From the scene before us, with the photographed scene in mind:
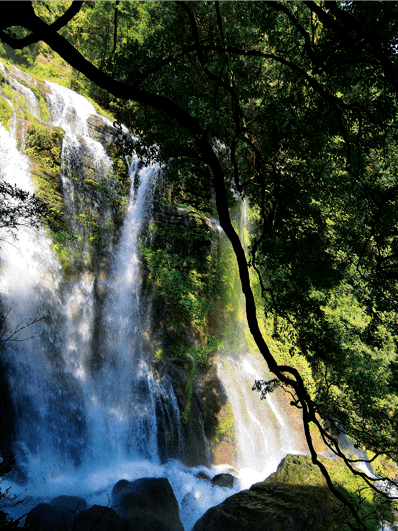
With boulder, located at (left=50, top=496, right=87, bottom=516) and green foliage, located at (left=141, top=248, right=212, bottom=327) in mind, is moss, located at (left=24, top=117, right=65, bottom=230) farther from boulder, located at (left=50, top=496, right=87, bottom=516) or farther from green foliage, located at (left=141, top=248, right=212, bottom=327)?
boulder, located at (left=50, top=496, right=87, bottom=516)

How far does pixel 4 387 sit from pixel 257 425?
23.6 ft

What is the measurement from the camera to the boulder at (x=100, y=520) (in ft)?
19.2

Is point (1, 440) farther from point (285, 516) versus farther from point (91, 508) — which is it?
point (285, 516)

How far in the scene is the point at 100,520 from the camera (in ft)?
19.5

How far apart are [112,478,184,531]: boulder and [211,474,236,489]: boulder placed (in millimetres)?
1729

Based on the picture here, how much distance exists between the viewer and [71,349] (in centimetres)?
858

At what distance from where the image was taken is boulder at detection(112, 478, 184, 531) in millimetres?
6352

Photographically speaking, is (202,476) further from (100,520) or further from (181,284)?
(181,284)

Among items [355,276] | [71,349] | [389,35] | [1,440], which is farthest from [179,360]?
[389,35]

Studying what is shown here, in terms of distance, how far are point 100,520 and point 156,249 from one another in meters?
7.04

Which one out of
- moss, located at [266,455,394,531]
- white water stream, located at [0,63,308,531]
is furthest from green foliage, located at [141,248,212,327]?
moss, located at [266,455,394,531]

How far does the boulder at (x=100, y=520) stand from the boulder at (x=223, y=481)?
301cm

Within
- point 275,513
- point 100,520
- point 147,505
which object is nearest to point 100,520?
point 100,520

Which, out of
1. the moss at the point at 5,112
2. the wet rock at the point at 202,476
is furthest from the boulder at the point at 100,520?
the moss at the point at 5,112
